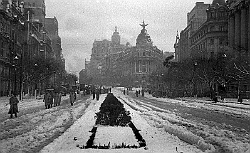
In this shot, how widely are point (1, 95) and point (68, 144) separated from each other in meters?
46.9

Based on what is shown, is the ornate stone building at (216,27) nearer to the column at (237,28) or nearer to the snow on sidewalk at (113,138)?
the column at (237,28)

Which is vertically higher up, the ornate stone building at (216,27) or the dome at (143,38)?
the dome at (143,38)

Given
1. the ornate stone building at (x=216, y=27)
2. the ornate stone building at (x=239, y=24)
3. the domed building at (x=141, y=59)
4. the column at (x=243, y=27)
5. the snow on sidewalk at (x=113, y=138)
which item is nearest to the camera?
the snow on sidewalk at (x=113, y=138)

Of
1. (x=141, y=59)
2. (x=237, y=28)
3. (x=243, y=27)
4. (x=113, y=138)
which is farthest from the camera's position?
(x=141, y=59)

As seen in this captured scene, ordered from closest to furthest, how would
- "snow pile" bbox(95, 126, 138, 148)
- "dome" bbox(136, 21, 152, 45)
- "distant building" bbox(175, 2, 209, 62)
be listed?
"snow pile" bbox(95, 126, 138, 148) → "distant building" bbox(175, 2, 209, 62) → "dome" bbox(136, 21, 152, 45)

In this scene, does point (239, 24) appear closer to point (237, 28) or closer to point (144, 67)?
point (237, 28)

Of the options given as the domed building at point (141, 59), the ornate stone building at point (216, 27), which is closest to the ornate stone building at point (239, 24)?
the ornate stone building at point (216, 27)

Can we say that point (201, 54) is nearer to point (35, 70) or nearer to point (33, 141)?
point (35, 70)

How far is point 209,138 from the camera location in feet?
40.7

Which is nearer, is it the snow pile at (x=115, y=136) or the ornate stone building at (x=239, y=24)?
the snow pile at (x=115, y=136)

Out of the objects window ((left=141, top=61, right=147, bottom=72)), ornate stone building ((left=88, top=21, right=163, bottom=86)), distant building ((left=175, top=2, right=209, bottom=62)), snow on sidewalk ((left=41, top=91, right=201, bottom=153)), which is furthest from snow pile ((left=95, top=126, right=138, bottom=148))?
window ((left=141, top=61, right=147, bottom=72))

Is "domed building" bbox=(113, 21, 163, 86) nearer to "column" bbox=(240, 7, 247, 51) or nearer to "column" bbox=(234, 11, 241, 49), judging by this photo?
"column" bbox=(234, 11, 241, 49)

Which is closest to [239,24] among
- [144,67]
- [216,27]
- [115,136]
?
[216,27]

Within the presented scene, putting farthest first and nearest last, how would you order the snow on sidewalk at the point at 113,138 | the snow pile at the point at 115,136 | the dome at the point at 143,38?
the dome at the point at 143,38 → the snow pile at the point at 115,136 → the snow on sidewalk at the point at 113,138
